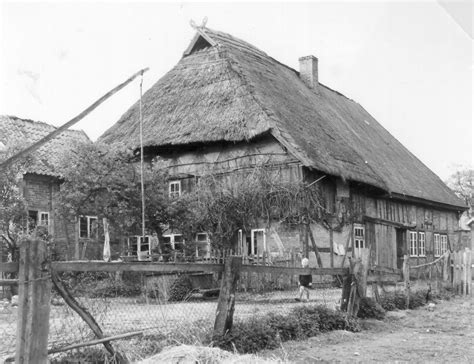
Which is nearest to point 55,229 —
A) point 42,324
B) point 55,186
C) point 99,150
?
point 55,186

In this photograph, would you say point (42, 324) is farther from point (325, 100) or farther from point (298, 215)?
point (325, 100)

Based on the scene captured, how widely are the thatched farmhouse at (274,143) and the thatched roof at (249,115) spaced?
0.05 meters

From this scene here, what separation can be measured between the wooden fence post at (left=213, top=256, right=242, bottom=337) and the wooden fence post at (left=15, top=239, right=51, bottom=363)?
8.14 ft

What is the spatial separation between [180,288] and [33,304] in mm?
9664

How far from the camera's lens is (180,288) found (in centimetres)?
1428

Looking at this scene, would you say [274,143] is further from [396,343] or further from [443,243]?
[443,243]

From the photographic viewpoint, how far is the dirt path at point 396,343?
706 cm

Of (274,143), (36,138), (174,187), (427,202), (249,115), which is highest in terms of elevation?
(249,115)

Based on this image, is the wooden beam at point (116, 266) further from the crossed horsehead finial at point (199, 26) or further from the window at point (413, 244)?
the window at point (413, 244)

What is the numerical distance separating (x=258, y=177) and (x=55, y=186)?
300 inches

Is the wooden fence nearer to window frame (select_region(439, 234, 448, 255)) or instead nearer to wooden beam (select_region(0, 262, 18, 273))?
wooden beam (select_region(0, 262, 18, 273))

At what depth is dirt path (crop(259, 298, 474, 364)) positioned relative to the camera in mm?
7059

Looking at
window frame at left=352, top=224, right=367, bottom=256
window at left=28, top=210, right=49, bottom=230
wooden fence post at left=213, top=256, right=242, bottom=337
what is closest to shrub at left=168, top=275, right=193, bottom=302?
wooden fence post at left=213, top=256, right=242, bottom=337

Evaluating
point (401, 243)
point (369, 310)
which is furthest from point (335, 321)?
point (401, 243)
